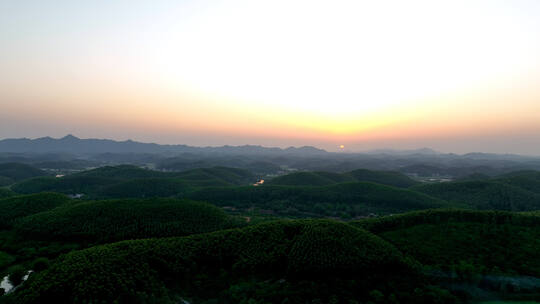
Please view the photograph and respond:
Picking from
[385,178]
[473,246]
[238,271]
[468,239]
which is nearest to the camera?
[238,271]

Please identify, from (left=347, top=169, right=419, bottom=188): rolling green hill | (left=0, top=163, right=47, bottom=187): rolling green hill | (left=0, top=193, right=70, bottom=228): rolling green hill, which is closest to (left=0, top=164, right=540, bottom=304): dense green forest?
(left=0, top=193, right=70, bottom=228): rolling green hill

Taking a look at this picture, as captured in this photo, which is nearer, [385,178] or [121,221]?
[121,221]

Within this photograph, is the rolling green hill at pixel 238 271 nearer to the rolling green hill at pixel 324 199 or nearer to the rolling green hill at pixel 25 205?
the rolling green hill at pixel 25 205

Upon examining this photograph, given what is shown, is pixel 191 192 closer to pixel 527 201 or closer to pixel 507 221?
pixel 507 221

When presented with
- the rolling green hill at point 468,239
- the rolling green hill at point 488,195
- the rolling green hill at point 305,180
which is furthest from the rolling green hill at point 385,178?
the rolling green hill at point 468,239

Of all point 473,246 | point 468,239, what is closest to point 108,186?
point 468,239

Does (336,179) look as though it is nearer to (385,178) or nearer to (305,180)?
(305,180)
